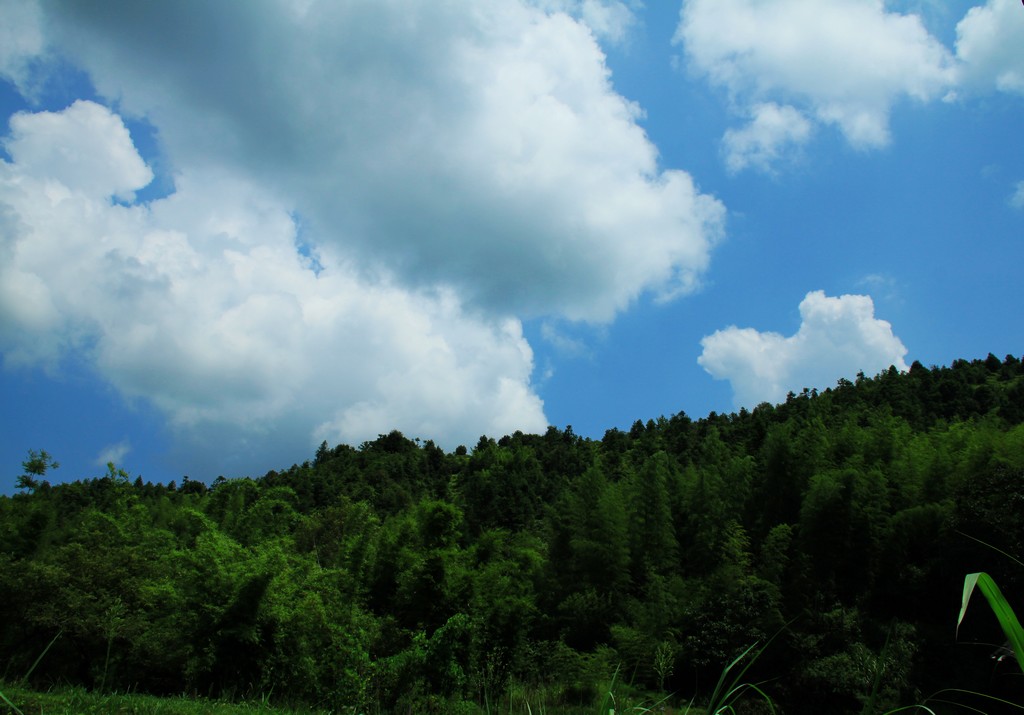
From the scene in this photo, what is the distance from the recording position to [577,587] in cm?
2164

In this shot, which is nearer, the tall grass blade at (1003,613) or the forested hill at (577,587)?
the tall grass blade at (1003,613)

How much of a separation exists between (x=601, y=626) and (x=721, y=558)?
4685 millimetres

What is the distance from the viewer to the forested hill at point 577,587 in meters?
12.8

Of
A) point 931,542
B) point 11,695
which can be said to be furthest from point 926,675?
point 11,695

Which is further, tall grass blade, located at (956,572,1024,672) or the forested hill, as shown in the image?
the forested hill

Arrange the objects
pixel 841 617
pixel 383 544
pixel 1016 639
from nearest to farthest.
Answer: pixel 1016 639 < pixel 841 617 < pixel 383 544

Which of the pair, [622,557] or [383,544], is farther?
[622,557]

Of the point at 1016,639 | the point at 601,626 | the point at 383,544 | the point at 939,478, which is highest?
the point at 939,478

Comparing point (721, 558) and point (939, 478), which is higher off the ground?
point (939, 478)

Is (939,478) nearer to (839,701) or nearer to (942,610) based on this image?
(942,610)

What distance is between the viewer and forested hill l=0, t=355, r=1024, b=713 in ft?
41.9

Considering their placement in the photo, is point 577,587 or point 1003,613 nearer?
point 1003,613

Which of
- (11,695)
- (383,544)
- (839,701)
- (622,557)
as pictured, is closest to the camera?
(11,695)

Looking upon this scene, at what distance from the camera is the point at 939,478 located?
18.8 meters
